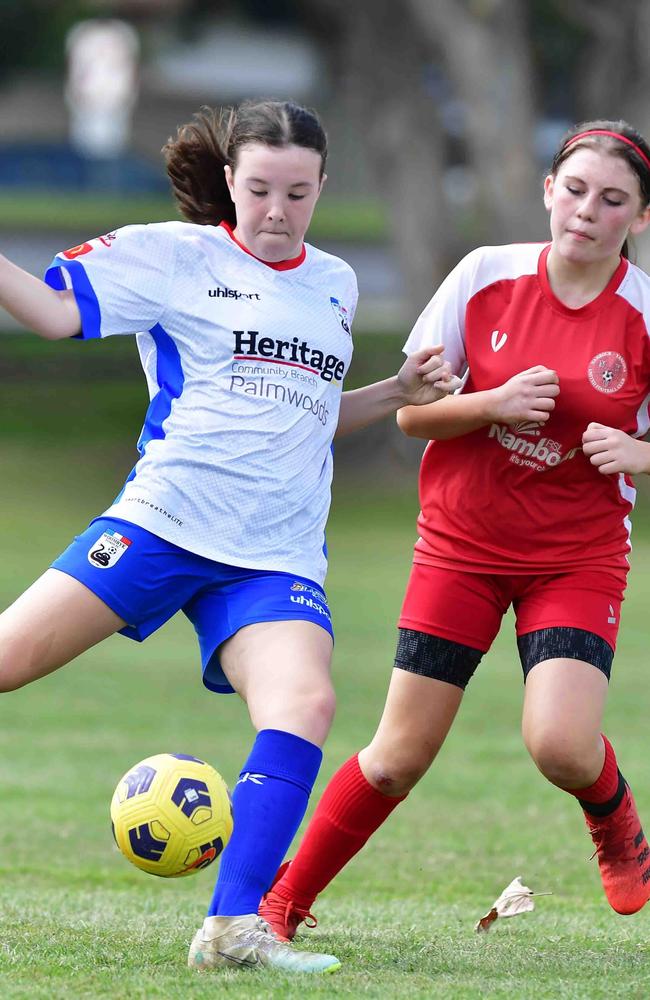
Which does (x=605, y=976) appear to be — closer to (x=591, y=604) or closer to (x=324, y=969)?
(x=324, y=969)

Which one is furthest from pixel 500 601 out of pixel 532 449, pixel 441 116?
pixel 441 116

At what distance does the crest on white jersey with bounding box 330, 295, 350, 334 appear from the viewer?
449cm

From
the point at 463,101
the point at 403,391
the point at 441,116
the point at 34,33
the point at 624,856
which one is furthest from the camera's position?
the point at 34,33

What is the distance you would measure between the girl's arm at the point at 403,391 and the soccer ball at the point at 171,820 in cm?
111

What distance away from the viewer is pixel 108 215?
39312 millimetres

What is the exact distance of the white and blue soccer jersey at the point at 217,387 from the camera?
4258 mm

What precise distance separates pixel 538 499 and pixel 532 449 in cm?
14

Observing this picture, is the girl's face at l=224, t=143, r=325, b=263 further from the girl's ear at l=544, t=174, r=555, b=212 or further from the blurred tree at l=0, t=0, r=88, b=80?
the blurred tree at l=0, t=0, r=88, b=80

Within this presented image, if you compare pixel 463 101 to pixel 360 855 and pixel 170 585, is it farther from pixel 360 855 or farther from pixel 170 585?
pixel 170 585

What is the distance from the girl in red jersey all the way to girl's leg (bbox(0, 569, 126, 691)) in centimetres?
93

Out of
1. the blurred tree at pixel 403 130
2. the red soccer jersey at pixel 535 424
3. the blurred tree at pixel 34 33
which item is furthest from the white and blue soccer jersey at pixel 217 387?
the blurred tree at pixel 34 33

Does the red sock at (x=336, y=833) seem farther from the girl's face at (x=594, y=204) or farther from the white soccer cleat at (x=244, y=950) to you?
the girl's face at (x=594, y=204)

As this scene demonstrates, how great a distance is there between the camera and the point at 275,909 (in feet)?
15.2

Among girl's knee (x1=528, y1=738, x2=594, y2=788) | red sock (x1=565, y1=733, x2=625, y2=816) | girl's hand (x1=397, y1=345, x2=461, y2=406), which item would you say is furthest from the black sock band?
girl's hand (x1=397, y1=345, x2=461, y2=406)
